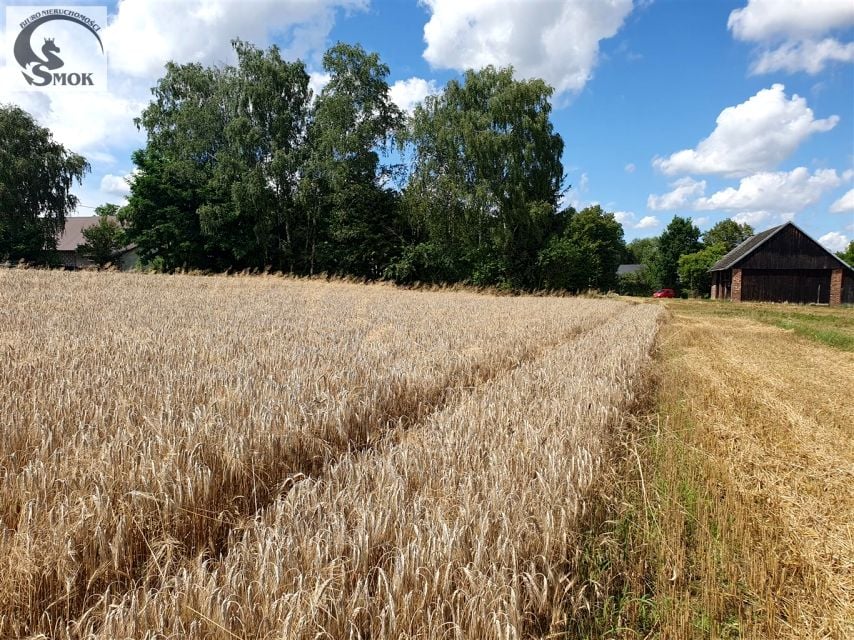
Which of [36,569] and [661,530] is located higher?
[36,569]

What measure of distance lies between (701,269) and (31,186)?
80.6 meters

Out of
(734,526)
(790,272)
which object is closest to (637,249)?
(790,272)

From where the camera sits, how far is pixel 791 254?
40906 mm

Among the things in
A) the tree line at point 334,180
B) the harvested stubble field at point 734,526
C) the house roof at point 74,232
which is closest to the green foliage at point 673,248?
the tree line at point 334,180

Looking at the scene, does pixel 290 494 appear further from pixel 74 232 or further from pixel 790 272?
pixel 74 232

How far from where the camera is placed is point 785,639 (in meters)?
2.01

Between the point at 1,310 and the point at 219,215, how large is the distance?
2730cm

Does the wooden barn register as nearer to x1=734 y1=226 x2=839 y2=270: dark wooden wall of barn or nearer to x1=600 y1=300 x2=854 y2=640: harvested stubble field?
x1=734 y1=226 x2=839 y2=270: dark wooden wall of barn

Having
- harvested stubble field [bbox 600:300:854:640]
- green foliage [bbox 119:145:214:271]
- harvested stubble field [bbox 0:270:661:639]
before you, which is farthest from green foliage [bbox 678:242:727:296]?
harvested stubble field [bbox 0:270:661:639]

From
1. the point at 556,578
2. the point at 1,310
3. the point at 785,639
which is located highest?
the point at 1,310

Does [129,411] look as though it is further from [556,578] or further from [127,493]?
[556,578]

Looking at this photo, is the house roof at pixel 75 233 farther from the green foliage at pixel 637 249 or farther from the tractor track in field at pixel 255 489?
the green foliage at pixel 637 249

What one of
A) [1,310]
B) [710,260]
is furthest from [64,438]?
[710,260]

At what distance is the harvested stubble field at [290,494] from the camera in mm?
1741
